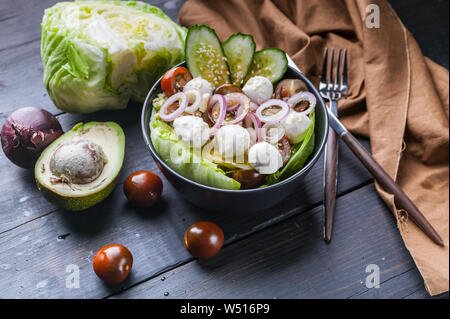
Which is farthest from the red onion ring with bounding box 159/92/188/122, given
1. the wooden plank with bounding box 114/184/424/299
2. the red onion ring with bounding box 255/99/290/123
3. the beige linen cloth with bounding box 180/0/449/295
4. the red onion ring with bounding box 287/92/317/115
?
the beige linen cloth with bounding box 180/0/449/295

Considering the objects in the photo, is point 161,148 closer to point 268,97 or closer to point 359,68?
point 268,97

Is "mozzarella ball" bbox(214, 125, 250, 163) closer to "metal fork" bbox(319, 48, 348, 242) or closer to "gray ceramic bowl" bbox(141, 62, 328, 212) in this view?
"gray ceramic bowl" bbox(141, 62, 328, 212)

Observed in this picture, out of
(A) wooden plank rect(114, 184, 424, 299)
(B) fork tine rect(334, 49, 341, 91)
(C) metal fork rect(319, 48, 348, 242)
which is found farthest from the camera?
(B) fork tine rect(334, 49, 341, 91)

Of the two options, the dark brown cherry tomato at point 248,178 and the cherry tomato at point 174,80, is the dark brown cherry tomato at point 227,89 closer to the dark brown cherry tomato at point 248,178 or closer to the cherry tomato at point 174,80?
the cherry tomato at point 174,80

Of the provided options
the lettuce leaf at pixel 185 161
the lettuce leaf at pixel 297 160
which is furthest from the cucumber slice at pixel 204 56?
the lettuce leaf at pixel 297 160
